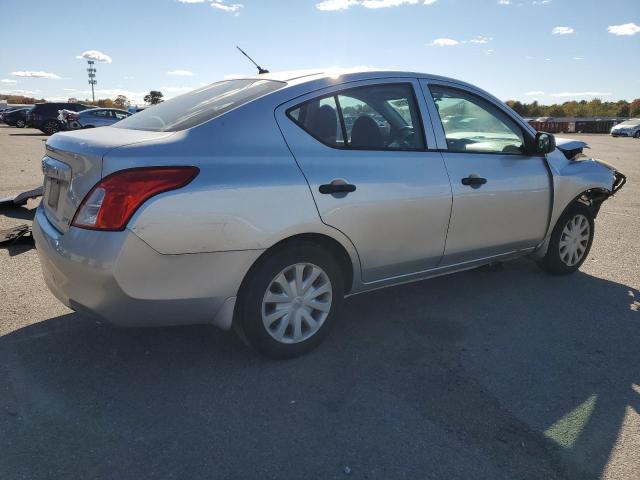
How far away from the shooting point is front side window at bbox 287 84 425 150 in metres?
3.12

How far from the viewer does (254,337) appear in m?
3.02

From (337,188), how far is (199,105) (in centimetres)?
105

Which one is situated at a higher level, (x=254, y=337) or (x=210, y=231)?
(x=210, y=231)

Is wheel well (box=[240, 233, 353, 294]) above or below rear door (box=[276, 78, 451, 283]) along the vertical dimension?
below

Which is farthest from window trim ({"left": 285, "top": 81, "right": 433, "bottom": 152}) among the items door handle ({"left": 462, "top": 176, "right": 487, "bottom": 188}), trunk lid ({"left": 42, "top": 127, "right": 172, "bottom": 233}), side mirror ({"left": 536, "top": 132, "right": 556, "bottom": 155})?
side mirror ({"left": 536, "top": 132, "right": 556, "bottom": 155})

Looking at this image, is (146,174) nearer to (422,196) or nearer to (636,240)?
(422,196)

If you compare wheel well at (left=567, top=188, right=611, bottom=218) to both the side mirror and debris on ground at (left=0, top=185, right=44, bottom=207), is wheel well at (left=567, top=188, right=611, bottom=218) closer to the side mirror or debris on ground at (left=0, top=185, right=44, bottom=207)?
the side mirror

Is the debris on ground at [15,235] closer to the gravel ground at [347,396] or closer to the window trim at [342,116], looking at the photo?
the gravel ground at [347,396]

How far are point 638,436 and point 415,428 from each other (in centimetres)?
109

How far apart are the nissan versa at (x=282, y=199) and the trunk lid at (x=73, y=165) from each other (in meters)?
0.01

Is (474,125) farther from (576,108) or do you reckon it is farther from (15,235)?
(576,108)

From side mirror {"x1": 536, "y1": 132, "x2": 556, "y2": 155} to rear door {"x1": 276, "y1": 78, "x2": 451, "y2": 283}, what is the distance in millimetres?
1120

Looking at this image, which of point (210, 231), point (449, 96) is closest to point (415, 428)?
point (210, 231)

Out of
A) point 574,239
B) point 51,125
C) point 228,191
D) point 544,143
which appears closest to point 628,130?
point 51,125
